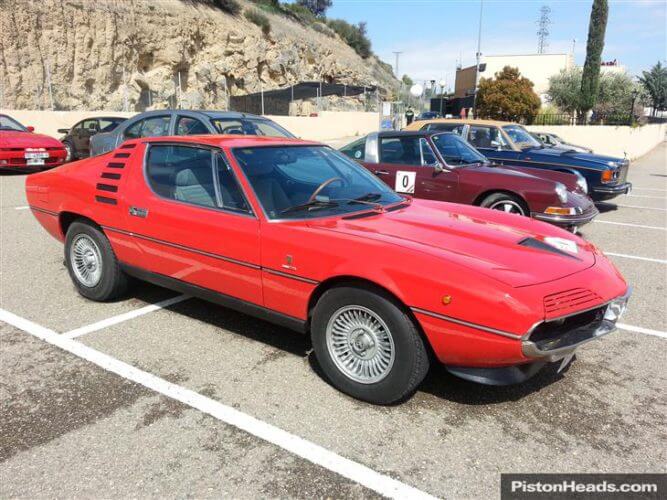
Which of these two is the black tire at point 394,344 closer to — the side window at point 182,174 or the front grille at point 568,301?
the front grille at point 568,301

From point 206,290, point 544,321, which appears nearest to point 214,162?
point 206,290

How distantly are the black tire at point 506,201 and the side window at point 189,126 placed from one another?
13.2ft

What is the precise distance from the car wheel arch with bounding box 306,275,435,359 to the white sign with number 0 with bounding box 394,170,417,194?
13.9 ft

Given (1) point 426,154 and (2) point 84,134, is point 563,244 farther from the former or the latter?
(2) point 84,134

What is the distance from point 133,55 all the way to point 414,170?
2468cm

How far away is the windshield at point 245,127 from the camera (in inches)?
302

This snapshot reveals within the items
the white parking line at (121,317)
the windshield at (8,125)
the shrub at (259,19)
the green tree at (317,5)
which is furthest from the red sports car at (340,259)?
the green tree at (317,5)

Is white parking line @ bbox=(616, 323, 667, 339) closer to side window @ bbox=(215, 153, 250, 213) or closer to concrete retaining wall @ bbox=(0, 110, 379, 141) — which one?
side window @ bbox=(215, 153, 250, 213)

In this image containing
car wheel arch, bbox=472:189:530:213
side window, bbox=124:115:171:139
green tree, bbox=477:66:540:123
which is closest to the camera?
car wheel arch, bbox=472:189:530:213

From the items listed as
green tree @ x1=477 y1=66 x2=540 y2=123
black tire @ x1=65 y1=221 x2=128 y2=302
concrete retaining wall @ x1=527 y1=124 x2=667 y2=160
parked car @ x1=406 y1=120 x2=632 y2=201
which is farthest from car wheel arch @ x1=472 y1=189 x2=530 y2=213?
green tree @ x1=477 y1=66 x2=540 y2=123

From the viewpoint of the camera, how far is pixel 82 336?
3869mm

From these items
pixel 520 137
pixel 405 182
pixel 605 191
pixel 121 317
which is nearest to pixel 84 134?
pixel 405 182

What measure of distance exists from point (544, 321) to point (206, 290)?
7.30 feet

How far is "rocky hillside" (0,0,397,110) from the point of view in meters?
22.5
